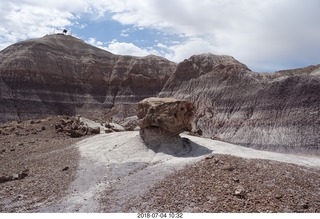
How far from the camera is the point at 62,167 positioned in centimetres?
1834

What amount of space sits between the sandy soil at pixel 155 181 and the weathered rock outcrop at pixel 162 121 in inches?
30.2

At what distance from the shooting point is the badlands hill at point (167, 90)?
144 feet

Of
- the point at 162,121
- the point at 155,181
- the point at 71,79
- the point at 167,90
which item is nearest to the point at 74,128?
the point at 162,121

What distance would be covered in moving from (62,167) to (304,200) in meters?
11.1

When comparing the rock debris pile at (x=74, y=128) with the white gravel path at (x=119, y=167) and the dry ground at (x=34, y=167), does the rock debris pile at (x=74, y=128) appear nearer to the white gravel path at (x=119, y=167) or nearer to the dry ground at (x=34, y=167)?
the dry ground at (x=34, y=167)

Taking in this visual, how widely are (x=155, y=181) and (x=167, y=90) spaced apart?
5110 centimetres

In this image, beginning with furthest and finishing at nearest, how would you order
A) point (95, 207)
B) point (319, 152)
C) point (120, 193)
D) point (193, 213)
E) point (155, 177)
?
point (319, 152), point (155, 177), point (120, 193), point (95, 207), point (193, 213)

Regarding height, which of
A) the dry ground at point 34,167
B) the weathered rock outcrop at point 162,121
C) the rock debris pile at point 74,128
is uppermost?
the weathered rock outcrop at point 162,121

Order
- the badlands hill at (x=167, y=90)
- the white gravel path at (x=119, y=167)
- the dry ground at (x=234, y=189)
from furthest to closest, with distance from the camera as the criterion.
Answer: the badlands hill at (x=167, y=90) → the white gravel path at (x=119, y=167) → the dry ground at (x=234, y=189)

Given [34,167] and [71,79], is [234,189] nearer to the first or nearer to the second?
[34,167]

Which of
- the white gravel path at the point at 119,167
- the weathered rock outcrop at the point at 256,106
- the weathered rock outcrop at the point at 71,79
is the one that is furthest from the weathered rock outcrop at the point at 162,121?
the weathered rock outcrop at the point at 71,79

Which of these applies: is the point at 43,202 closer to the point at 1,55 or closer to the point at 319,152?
the point at 319,152

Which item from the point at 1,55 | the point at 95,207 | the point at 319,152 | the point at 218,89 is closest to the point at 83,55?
the point at 1,55

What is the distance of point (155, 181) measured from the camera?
15305 mm
